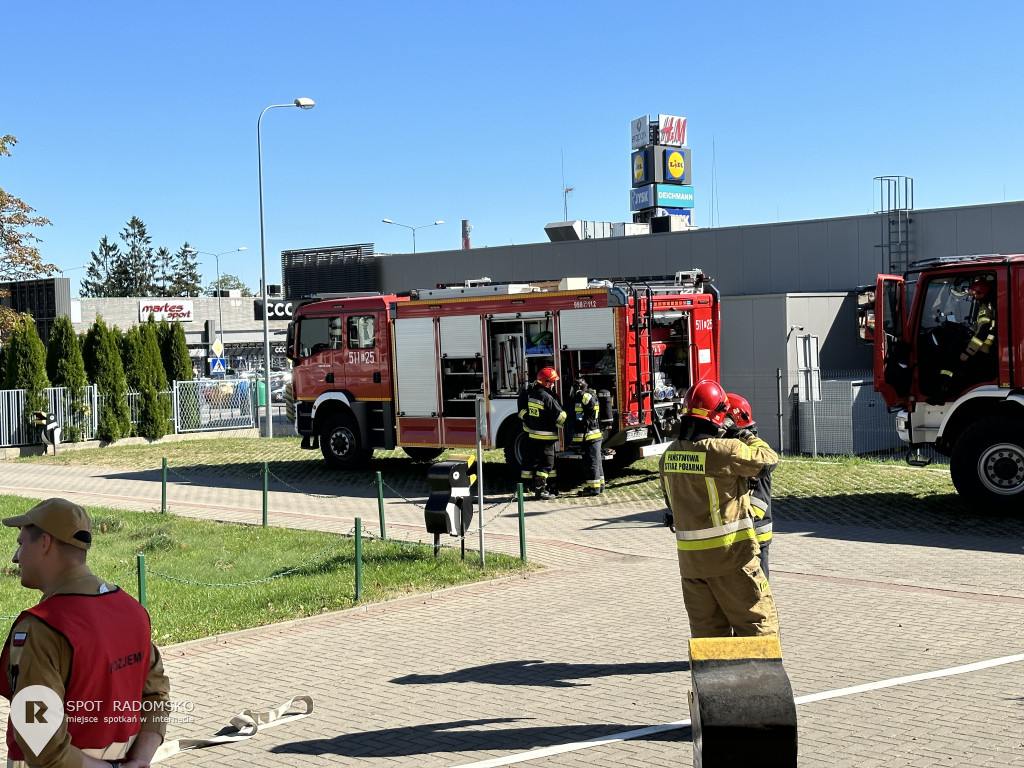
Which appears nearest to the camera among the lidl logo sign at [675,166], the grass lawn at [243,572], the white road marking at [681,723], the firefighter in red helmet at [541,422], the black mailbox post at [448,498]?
the white road marking at [681,723]

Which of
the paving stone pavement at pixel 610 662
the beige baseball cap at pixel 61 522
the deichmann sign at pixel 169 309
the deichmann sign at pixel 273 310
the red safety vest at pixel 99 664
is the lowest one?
the paving stone pavement at pixel 610 662

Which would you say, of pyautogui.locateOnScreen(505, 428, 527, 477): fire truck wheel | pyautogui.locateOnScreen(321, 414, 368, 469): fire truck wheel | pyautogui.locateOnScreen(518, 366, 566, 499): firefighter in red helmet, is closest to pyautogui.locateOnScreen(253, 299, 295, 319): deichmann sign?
pyautogui.locateOnScreen(321, 414, 368, 469): fire truck wheel

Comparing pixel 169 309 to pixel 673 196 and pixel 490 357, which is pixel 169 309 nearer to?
pixel 673 196

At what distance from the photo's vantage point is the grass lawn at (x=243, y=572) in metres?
9.79

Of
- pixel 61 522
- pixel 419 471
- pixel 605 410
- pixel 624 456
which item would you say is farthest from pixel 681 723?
pixel 419 471

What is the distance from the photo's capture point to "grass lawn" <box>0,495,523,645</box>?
979cm

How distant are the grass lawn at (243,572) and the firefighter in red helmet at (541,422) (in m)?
3.52

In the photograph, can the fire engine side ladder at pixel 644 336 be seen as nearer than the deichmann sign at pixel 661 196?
Yes

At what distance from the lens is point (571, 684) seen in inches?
296

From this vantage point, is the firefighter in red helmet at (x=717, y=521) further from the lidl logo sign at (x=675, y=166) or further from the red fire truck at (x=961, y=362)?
the lidl logo sign at (x=675, y=166)

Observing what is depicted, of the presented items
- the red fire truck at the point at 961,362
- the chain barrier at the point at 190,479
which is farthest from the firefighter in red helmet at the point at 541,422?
the chain barrier at the point at 190,479

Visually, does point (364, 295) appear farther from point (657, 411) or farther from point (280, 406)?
point (280, 406)

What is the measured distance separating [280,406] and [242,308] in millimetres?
35205

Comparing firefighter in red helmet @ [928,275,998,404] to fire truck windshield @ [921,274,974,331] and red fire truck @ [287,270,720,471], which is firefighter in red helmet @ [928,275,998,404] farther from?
red fire truck @ [287,270,720,471]
